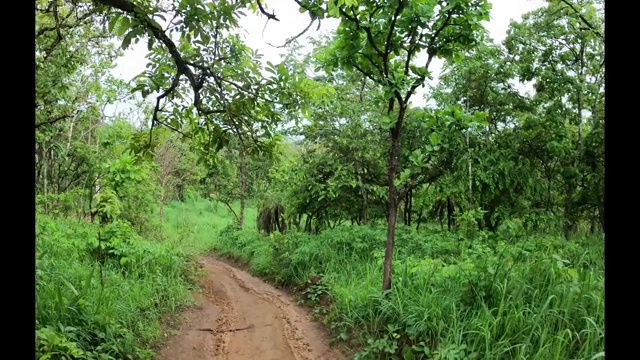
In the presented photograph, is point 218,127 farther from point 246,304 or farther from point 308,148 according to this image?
point 308,148

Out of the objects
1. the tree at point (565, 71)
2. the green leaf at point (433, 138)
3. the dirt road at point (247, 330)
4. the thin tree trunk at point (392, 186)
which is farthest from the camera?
the tree at point (565, 71)

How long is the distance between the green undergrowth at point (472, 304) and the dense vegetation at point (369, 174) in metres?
0.02

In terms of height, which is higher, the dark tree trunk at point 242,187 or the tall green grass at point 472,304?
the dark tree trunk at point 242,187

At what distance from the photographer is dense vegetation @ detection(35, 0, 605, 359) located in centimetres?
393

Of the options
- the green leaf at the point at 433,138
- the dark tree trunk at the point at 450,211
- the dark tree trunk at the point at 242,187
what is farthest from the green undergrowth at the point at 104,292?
the dark tree trunk at the point at 242,187

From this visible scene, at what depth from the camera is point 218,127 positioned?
3.92 m

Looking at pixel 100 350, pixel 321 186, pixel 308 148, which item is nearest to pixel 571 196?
pixel 321 186

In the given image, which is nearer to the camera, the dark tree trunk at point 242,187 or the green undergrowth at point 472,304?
the green undergrowth at point 472,304

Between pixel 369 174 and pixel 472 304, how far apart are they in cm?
570

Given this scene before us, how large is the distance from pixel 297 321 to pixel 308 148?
211 inches

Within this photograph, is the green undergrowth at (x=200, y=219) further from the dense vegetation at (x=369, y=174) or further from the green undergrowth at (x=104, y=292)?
the green undergrowth at (x=104, y=292)

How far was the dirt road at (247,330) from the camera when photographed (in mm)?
5098

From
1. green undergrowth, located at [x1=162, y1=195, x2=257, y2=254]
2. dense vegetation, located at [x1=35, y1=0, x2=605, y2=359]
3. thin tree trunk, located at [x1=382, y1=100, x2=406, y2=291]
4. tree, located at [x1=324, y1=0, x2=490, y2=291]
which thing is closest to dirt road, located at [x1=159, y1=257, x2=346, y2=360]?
dense vegetation, located at [x1=35, y1=0, x2=605, y2=359]

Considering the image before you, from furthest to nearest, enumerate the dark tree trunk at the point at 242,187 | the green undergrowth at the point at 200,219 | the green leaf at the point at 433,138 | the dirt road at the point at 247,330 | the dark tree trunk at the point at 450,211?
the dark tree trunk at the point at 242,187 < the green undergrowth at the point at 200,219 < the dark tree trunk at the point at 450,211 < the dirt road at the point at 247,330 < the green leaf at the point at 433,138
